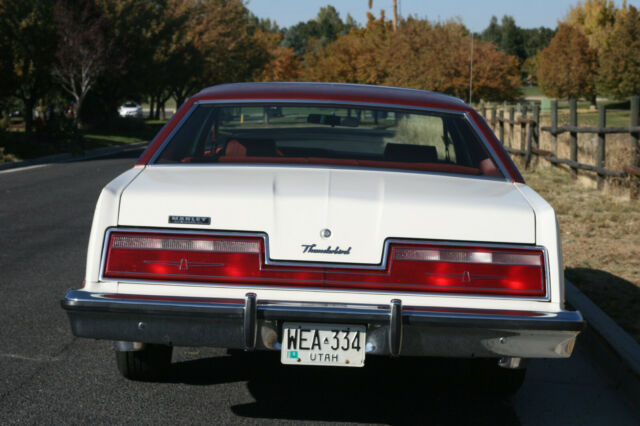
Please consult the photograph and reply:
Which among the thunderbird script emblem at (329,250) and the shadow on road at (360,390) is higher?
the thunderbird script emblem at (329,250)

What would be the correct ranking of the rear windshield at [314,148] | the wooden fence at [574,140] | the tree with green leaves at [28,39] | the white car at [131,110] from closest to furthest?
1. the rear windshield at [314,148]
2. the wooden fence at [574,140]
3. the tree with green leaves at [28,39]
4. the white car at [131,110]

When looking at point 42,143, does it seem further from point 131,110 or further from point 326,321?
point 131,110

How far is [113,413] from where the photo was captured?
161 inches

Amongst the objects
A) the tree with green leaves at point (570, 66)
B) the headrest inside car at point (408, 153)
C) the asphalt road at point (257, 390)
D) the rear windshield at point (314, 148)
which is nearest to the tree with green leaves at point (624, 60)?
the tree with green leaves at point (570, 66)

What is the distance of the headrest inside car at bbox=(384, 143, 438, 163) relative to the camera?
15.5 feet

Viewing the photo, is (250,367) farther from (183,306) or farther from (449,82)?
(449,82)

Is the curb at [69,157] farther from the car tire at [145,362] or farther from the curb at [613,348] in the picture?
the curb at [613,348]

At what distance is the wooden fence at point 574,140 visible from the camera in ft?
40.6

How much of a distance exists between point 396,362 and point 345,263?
5.81 ft

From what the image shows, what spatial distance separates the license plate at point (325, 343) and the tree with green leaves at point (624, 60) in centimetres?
7101

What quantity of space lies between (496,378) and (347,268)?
4.49ft

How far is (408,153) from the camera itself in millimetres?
4719

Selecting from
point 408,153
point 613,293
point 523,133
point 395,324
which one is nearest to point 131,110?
point 523,133

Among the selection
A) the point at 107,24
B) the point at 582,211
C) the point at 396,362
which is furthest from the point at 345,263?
the point at 107,24
